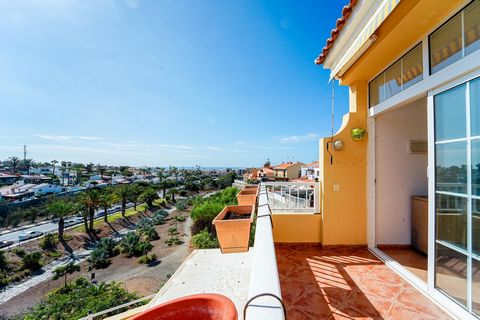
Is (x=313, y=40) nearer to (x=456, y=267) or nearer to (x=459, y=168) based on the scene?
(x=459, y=168)

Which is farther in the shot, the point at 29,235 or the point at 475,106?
the point at 29,235

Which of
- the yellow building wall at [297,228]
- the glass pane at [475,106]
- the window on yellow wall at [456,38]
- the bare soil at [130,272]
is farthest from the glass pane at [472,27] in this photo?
the bare soil at [130,272]

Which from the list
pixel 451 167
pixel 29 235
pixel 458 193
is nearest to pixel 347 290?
pixel 458 193

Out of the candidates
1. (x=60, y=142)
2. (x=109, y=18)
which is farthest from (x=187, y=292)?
(x=60, y=142)

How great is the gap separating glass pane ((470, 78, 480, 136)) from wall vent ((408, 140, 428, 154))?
2220 millimetres

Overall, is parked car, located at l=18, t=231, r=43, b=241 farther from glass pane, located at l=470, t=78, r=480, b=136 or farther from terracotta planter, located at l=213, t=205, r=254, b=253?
glass pane, located at l=470, t=78, r=480, b=136

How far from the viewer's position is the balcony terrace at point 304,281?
3.90 ft

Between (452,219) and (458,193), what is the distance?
0.28m

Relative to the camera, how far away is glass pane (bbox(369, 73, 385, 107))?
357 centimetres

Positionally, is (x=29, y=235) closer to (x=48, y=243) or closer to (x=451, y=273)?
(x=48, y=243)

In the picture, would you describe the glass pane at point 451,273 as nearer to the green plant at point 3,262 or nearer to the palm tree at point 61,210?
the green plant at point 3,262

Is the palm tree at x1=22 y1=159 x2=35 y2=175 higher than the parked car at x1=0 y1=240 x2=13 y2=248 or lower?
higher

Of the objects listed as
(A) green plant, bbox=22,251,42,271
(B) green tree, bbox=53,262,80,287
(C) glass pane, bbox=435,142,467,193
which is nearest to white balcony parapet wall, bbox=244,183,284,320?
(C) glass pane, bbox=435,142,467,193

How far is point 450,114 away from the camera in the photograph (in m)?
2.13
